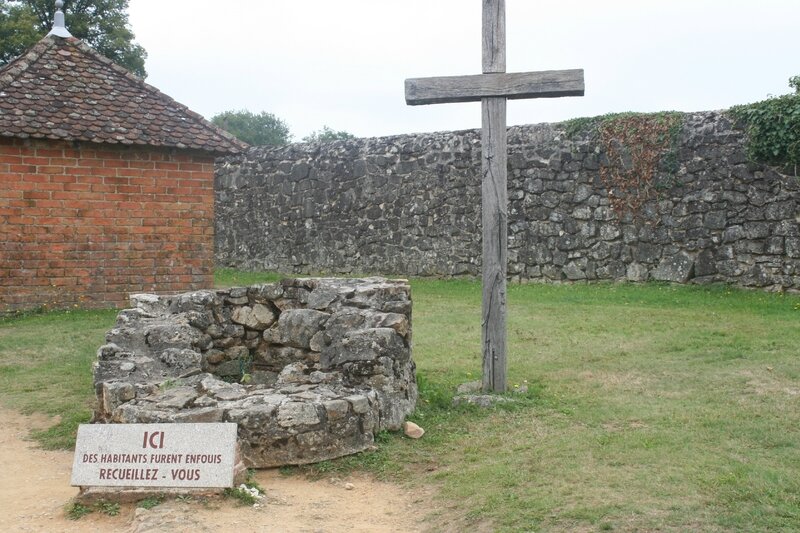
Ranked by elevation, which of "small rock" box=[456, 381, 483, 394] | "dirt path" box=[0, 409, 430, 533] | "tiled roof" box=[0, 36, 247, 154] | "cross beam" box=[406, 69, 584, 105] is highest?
"tiled roof" box=[0, 36, 247, 154]

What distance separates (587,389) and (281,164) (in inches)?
552

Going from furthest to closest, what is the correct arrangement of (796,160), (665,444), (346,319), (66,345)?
(796,160)
(66,345)
(346,319)
(665,444)

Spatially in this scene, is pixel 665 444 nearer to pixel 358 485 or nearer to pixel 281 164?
pixel 358 485

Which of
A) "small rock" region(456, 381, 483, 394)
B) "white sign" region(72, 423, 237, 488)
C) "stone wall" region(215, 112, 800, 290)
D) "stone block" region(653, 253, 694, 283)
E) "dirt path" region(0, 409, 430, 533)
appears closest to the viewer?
"dirt path" region(0, 409, 430, 533)

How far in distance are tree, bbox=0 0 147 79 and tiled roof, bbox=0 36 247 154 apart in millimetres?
15282

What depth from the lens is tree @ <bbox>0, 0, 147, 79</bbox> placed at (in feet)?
94.1

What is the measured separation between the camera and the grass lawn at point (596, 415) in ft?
16.6

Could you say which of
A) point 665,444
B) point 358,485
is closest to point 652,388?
point 665,444

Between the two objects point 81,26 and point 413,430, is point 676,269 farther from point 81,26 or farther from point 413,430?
point 81,26

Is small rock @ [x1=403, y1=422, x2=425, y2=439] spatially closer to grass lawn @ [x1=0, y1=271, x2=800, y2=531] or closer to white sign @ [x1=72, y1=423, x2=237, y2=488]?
grass lawn @ [x1=0, y1=271, x2=800, y2=531]

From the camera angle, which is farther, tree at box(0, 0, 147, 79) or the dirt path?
tree at box(0, 0, 147, 79)

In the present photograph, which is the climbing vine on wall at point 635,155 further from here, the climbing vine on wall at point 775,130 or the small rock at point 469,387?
the small rock at point 469,387

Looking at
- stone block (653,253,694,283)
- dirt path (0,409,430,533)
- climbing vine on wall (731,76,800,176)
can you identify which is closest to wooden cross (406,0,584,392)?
dirt path (0,409,430,533)

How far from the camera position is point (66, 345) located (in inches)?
440
